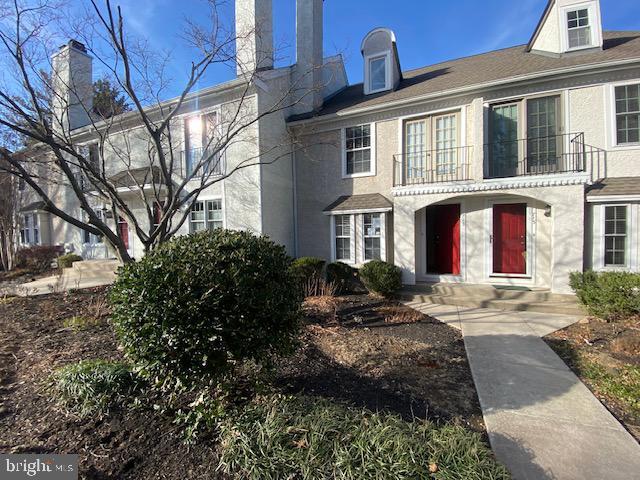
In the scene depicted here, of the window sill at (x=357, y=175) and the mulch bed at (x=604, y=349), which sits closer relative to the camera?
the mulch bed at (x=604, y=349)

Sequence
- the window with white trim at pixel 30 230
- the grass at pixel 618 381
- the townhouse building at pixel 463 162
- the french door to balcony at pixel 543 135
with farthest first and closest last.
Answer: the window with white trim at pixel 30 230
the french door to balcony at pixel 543 135
the townhouse building at pixel 463 162
the grass at pixel 618 381

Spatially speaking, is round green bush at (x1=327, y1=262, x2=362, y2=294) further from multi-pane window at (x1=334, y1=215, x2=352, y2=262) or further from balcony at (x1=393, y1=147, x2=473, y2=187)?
balcony at (x1=393, y1=147, x2=473, y2=187)

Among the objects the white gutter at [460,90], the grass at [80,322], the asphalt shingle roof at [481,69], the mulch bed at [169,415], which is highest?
the asphalt shingle roof at [481,69]

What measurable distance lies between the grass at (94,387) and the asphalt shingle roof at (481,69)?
32.6 ft

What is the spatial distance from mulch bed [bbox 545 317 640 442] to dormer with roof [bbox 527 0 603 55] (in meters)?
7.75

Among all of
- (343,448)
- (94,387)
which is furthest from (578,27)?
(94,387)

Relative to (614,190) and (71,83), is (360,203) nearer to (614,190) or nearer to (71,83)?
(614,190)

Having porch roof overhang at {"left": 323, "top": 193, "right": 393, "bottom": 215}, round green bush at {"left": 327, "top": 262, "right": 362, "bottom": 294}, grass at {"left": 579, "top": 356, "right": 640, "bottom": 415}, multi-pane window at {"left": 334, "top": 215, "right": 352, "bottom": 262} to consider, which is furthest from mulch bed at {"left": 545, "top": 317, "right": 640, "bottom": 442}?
multi-pane window at {"left": 334, "top": 215, "right": 352, "bottom": 262}

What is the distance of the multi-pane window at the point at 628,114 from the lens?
7988mm

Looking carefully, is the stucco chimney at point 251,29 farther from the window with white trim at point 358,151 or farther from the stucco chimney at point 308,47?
the window with white trim at point 358,151

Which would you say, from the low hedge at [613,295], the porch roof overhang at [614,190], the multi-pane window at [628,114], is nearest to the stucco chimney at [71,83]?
the low hedge at [613,295]

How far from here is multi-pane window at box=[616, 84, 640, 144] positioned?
7.99 metres

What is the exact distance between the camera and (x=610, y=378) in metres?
4.10

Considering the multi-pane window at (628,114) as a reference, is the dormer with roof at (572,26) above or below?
above
